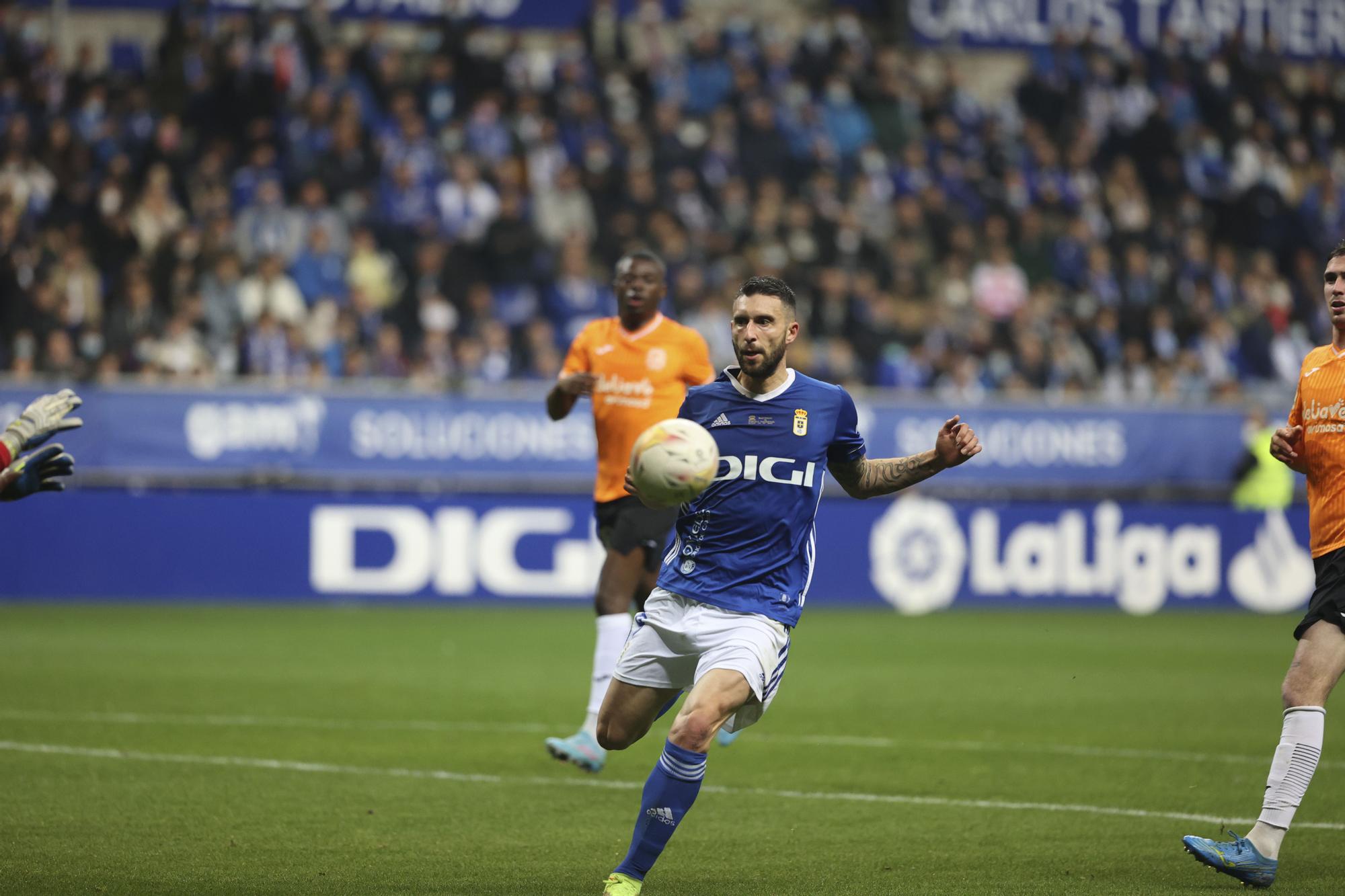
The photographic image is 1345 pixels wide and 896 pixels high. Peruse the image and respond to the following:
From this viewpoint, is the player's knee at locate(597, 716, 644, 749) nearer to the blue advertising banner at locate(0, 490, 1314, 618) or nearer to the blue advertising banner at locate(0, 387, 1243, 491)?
the blue advertising banner at locate(0, 387, 1243, 491)

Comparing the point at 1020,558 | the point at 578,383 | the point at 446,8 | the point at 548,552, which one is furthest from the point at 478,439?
the point at 578,383

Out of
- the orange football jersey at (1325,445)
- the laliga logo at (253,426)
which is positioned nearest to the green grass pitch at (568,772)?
the orange football jersey at (1325,445)

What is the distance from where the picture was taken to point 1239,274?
2508 centimetres

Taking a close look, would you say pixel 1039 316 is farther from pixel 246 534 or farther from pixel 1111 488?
pixel 246 534

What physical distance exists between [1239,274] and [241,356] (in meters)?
14.6

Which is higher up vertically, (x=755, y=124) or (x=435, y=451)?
(x=755, y=124)

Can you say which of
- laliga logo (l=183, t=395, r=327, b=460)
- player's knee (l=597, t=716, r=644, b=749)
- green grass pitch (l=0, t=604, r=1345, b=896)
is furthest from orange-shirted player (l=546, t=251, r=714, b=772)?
laliga logo (l=183, t=395, r=327, b=460)

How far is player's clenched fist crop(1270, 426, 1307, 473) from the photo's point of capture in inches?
283

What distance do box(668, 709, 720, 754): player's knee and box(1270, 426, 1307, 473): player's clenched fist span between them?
2.79 metres

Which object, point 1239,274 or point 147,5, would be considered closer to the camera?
point 147,5

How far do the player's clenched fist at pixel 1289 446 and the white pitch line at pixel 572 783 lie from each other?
1.79 m

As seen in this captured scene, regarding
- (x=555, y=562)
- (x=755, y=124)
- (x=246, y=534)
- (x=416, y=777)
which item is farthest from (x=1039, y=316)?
(x=416, y=777)

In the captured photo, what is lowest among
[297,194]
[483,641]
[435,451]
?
[483,641]

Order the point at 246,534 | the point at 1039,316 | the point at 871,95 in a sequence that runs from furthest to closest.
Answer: the point at 871,95, the point at 1039,316, the point at 246,534
